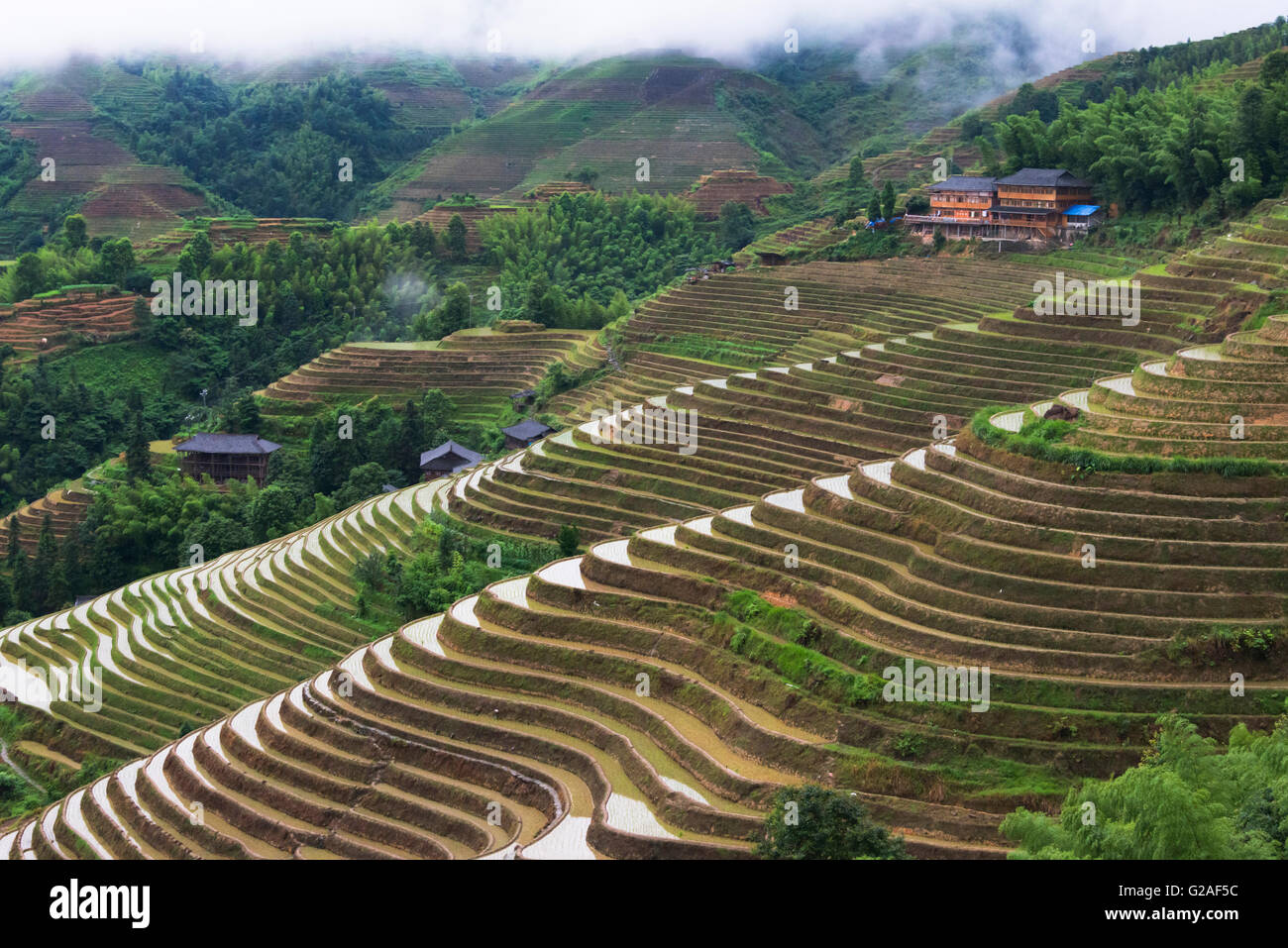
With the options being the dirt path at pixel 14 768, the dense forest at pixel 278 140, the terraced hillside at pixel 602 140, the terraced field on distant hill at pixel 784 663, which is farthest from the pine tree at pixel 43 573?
the dense forest at pixel 278 140

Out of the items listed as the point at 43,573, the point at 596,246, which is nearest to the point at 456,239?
the point at 596,246

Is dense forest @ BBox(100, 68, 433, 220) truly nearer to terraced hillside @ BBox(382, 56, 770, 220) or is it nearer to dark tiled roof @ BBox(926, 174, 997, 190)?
terraced hillside @ BBox(382, 56, 770, 220)

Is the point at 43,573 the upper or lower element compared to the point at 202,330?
lower

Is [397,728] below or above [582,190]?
below

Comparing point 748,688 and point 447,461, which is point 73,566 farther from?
point 748,688
